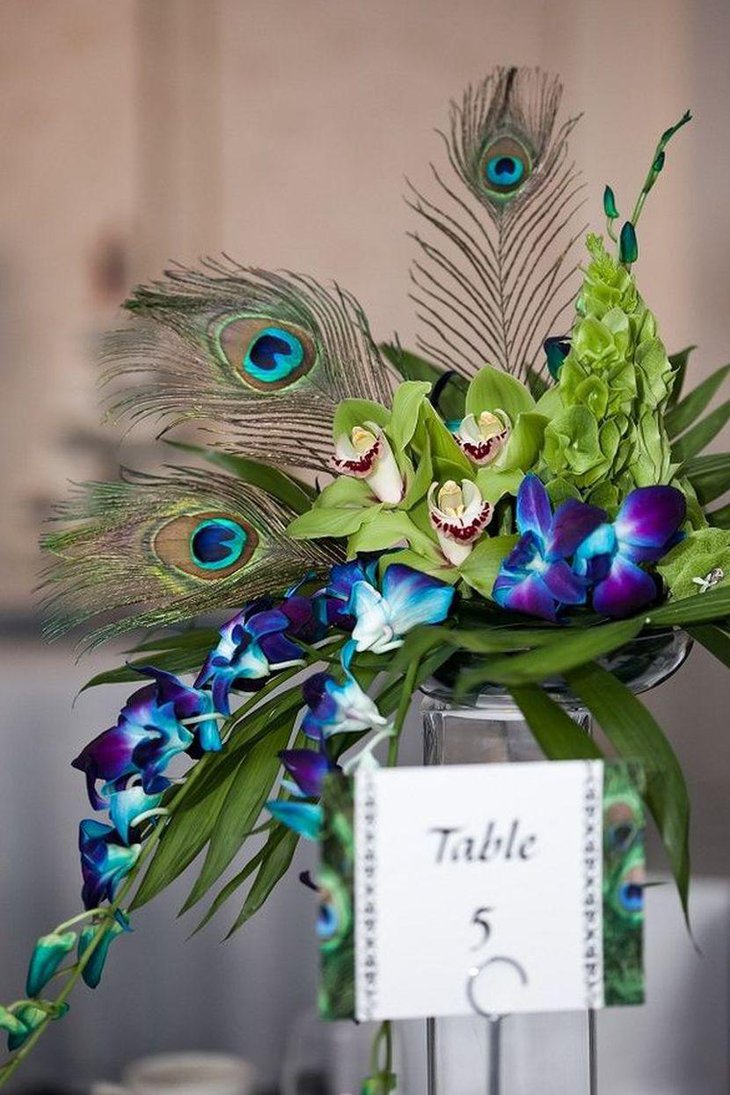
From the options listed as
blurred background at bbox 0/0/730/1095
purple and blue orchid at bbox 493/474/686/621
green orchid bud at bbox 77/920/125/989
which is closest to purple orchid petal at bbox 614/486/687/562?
purple and blue orchid at bbox 493/474/686/621

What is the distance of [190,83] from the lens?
6.42 ft

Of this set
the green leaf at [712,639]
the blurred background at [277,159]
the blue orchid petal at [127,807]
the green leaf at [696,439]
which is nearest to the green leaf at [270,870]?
the blue orchid petal at [127,807]

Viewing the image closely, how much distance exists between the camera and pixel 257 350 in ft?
1.88

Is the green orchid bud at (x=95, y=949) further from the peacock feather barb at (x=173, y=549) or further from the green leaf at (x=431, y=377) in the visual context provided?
the green leaf at (x=431, y=377)

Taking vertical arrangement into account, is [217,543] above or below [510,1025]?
above

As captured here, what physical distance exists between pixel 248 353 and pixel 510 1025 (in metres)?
0.29

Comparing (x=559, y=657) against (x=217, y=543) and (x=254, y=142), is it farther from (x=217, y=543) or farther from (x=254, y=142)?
(x=254, y=142)

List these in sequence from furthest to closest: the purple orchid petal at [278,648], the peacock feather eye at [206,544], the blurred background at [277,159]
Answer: the blurred background at [277,159] < the peacock feather eye at [206,544] < the purple orchid petal at [278,648]

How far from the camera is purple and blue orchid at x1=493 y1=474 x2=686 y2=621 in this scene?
0.42 meters

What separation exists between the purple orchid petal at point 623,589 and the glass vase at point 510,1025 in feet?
0.09

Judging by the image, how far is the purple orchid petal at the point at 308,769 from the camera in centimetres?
39

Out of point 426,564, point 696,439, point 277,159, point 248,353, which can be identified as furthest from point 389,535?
point 277,159

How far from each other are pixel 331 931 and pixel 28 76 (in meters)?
1.86

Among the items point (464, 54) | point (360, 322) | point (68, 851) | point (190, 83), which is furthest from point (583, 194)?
point (360, 322)
